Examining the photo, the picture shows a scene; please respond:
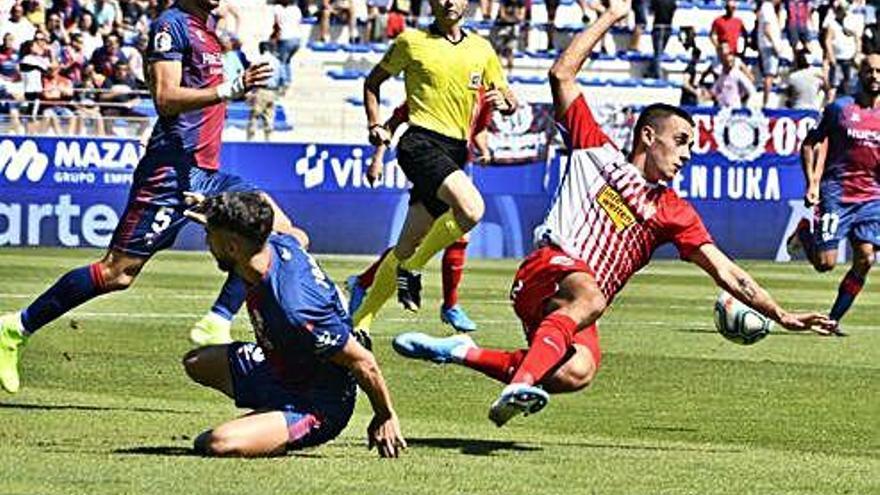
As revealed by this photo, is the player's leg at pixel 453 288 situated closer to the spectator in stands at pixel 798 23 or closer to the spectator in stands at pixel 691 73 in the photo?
the spectator in stands at pixel 691 73

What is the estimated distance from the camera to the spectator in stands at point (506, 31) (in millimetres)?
38656

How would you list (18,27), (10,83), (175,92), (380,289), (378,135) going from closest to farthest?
(175,92)
(380,289)
(378,135)
(10,83)
(18,27)

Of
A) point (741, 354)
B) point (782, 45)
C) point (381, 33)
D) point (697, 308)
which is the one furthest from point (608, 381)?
point (782, 45)

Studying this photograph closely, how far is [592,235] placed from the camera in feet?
37.1

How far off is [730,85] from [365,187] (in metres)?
8.80

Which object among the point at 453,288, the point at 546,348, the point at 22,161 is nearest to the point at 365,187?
the point at 22,161

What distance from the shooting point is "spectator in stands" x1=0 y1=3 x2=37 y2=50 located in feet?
110

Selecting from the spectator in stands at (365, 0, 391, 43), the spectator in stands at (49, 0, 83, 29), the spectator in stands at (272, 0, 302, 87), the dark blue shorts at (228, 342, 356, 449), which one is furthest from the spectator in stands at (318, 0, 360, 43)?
the dark blue shorts at (228, 342, 356, 449)

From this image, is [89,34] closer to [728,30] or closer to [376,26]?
[376,26]

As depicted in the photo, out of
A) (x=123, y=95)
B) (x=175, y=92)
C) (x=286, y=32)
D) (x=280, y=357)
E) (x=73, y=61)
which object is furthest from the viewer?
(x=286, y=32)

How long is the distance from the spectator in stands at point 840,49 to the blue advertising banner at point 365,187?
612 centimetres

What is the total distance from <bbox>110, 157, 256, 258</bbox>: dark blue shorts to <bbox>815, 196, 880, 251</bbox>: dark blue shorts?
28.4 feet

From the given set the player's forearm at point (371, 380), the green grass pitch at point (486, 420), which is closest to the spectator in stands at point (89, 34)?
the green grass pitch at point (486, 420)

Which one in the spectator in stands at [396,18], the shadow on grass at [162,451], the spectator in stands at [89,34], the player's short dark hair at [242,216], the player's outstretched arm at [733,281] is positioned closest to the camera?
the player's short dark hair at [242,216]
